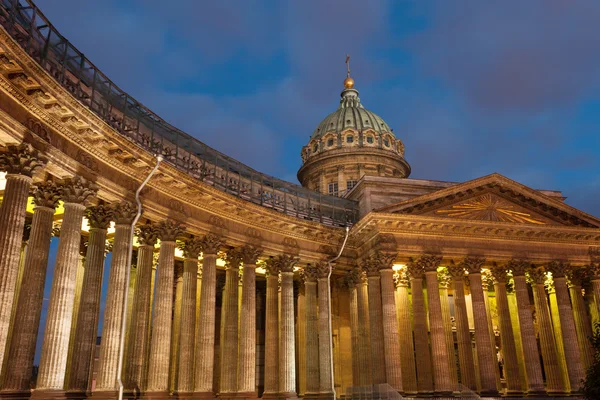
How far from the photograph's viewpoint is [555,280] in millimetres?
40500

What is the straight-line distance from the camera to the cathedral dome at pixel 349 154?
67062mm

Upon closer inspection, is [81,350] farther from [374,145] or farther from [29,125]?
[374,145]

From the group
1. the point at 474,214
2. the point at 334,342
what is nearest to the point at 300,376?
the point at 334,342

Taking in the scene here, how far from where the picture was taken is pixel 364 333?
38.4 m

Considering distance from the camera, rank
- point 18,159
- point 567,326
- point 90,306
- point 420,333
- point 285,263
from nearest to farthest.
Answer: point 18,159
point 90,306
point 285,263
point 420,333
point 567,326

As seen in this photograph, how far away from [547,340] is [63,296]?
106 ft

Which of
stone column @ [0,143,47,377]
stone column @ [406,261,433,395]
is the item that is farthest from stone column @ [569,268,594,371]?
stone column @ [0,143,47,377]

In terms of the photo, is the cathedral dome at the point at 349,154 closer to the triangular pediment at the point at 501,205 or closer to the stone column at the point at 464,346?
the triangular pediment at the point at 501,205

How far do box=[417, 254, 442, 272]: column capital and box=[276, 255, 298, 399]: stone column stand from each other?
861cm

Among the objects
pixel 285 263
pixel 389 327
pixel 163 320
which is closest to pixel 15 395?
pixel 163 320

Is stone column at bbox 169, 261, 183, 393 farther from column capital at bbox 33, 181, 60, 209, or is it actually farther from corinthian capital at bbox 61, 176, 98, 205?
column capital at bbox 33, 181, 60, 209

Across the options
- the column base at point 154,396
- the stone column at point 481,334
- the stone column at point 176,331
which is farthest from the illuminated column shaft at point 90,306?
the stone column at point 481,334

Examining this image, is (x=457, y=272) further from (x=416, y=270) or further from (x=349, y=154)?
(x=349, y=154)

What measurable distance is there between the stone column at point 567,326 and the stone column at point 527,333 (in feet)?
7.34
